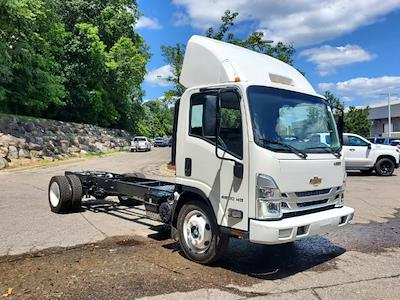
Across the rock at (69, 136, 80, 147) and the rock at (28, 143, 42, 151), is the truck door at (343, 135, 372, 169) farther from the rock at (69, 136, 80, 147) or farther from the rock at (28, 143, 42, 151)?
the rock at (69, 136, 80, 147)

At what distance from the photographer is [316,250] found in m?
7.23

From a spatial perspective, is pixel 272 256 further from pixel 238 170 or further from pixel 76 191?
pixel 76 191

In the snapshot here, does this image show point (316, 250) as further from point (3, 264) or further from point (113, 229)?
point (3, 264)

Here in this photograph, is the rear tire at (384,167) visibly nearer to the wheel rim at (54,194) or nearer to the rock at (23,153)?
the wheel rim at (54,194)

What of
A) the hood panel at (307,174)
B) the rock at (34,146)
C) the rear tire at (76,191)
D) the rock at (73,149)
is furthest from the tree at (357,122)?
the hood panel at (307,174)

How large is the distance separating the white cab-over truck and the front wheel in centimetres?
1

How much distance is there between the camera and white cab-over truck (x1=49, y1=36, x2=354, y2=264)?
217 inches

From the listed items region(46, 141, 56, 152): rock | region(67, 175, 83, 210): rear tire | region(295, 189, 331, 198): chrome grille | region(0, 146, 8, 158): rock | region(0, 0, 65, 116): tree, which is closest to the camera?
region(295, 189, 331, 198): chrome grille

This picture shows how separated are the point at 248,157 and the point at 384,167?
17066 mm

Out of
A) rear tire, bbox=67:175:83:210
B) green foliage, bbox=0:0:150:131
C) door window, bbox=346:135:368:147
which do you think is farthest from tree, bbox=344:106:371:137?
rear tire, bbox=67:175:83:210

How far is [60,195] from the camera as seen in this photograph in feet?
32.7

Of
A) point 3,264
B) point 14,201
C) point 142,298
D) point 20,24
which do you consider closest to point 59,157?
point 20,24

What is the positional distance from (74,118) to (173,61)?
1568 cm

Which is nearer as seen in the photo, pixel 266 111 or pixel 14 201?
pixel 266 111
